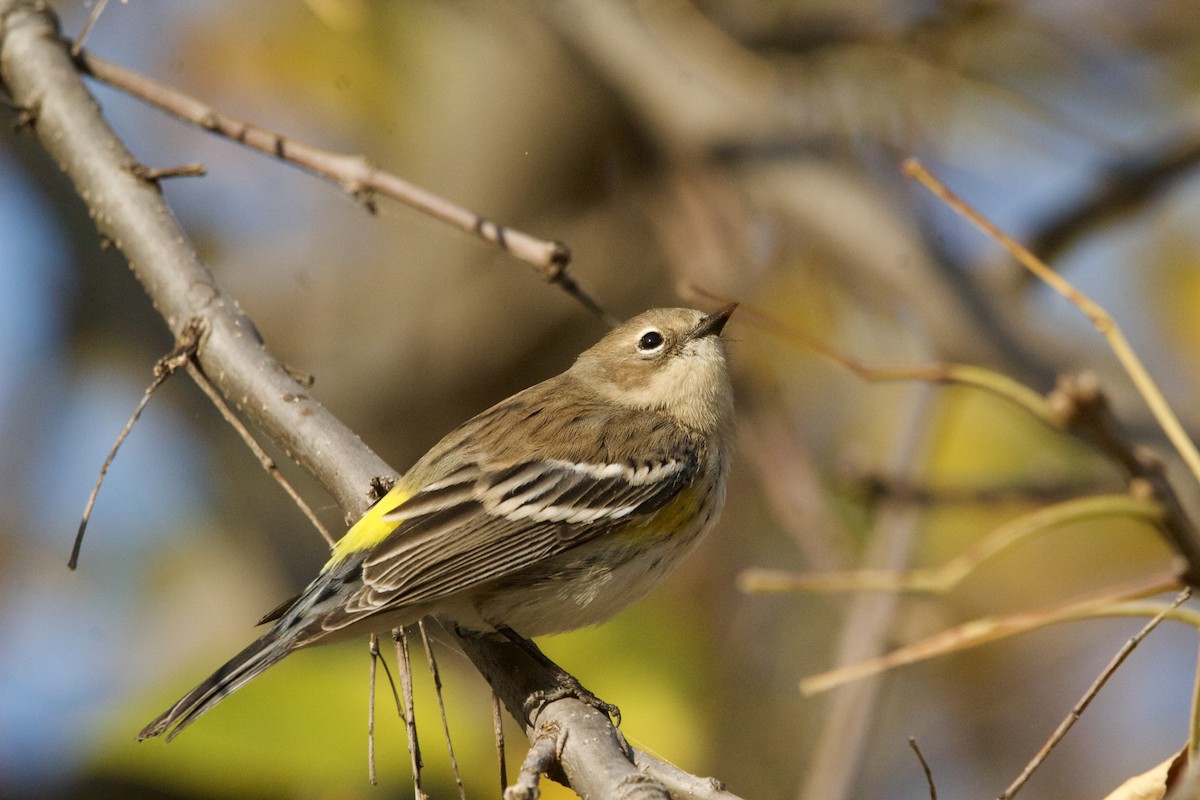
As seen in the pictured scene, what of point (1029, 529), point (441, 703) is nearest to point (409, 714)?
point (441, 703)

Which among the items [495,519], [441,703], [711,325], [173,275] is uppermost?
[173,275]

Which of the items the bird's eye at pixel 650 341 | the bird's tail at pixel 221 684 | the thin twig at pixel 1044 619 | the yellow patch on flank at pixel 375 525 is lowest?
the thin twig at pixel 1044 619

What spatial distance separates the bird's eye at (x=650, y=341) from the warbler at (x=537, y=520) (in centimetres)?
7

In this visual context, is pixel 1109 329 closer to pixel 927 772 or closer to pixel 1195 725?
pixel 1195 725

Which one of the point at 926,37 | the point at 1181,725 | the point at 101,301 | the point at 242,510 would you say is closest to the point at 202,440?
the point at 242,510

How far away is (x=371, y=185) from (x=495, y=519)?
991 mm

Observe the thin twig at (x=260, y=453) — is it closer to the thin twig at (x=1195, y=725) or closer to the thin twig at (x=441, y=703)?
the thin twig at (x=441, y=703)

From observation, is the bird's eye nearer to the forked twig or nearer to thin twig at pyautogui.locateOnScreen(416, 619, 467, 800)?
thin twig at pyautogui.locateOnScreen(416, 619, 467, 800)

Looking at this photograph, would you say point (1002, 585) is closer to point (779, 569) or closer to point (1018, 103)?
point (779, 569)

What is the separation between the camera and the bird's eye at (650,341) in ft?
13.8

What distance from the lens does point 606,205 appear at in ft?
22.9

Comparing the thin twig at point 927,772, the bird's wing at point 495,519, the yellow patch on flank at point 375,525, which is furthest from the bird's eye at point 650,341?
the thin twig at point 927,772

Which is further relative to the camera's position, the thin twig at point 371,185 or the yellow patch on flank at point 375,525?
the yellow patch on flank at point 375,525

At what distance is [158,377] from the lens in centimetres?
271
